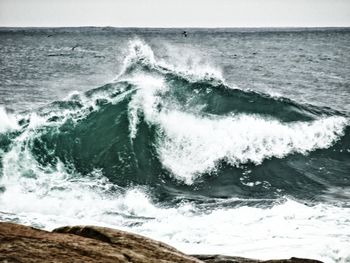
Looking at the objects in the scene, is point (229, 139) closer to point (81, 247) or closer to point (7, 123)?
point (7, 123)

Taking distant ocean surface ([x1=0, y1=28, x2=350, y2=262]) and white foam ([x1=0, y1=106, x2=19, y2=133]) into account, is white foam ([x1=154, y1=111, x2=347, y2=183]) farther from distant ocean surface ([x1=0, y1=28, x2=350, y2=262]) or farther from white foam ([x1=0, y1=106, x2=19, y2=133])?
white foam ([x1=0, y1=106, x2=19, y2=133])

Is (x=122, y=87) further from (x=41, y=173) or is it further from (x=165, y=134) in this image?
(x=41, y=173)

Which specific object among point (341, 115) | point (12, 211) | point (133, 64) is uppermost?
point (133, 64)

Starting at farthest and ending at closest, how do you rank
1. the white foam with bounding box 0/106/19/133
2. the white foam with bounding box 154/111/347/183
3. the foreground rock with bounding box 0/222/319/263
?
the white foam with bounding box 0/106/19/133 → the white foam with bounding box 154/111/347/183 → the foreground rock with bounding box 0/222/319/263

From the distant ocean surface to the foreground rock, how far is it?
265cm

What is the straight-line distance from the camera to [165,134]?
41.9ft

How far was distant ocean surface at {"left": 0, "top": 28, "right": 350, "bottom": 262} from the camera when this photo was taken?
7348 millimetres

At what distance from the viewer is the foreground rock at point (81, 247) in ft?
10.7

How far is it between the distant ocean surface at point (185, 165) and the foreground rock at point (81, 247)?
265cm

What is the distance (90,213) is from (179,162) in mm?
3967

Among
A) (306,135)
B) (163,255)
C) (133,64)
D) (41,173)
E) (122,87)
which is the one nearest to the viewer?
(163,255)

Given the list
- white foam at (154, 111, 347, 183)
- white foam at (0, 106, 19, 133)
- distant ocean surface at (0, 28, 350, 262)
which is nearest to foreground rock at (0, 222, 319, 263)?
distant ocean surface at (0, 28, 350, 262)

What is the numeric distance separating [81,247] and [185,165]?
7.97 metres

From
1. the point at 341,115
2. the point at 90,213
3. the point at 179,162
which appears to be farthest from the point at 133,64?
the point at 90,213
